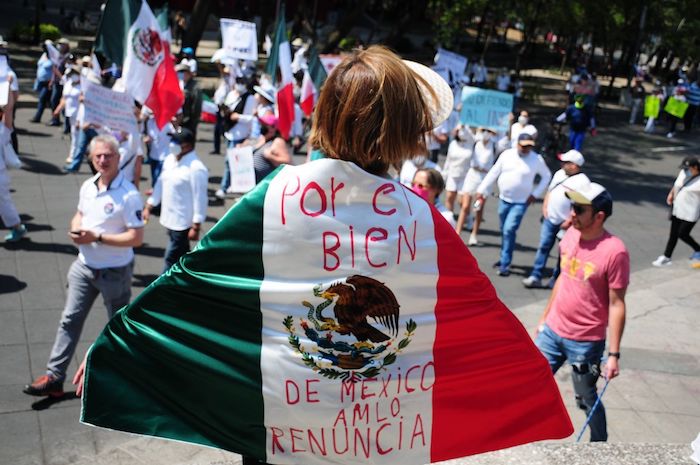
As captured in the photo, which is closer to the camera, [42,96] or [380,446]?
[380,446]

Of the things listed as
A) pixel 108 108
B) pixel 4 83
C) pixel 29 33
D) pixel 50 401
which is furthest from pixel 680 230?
pixel 29 33

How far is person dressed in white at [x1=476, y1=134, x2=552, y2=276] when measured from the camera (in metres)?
9.91

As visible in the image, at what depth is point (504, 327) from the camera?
2.54 metres

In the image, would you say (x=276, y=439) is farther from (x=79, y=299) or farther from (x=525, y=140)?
(x=525, y=140)

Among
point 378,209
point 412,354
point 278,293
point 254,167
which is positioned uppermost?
point 378,209

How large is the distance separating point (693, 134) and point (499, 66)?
45.6ft

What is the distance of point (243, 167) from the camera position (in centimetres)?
925

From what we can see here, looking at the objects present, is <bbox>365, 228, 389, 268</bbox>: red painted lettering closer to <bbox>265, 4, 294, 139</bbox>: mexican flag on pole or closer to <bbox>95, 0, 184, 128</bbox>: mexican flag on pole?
<bbox>95, 0, 184, 128</bbox>: mexican flag on pole

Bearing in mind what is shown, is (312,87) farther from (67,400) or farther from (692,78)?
(692,78)

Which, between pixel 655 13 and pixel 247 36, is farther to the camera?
pixel 655 13

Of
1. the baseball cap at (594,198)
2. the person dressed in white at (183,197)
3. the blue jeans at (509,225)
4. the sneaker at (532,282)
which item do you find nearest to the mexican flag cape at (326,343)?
the baseball cap at (594,198)

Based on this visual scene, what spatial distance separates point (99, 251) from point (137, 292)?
8.36 feet

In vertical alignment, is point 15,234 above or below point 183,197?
below

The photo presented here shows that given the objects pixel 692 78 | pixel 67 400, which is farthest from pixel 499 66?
pixel 67 400
